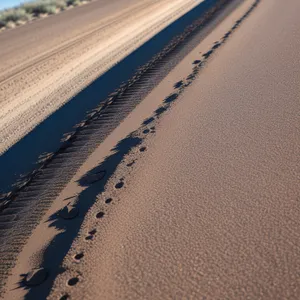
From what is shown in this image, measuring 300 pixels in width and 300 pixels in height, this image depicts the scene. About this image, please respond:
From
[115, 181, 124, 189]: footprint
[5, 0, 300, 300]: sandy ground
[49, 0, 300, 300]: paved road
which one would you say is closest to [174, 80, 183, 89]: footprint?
[5, 0, 300, 300]: sandy ground

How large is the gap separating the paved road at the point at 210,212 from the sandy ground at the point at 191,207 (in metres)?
0.01

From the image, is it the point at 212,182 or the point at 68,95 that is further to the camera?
the point at 68,95

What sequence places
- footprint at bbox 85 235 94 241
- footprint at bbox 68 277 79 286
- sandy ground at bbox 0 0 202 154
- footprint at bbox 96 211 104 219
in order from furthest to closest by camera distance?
sandy ground at bbox 0 0 202 154 < footprint at bbox 96 211 104 219 < footprint at bbox 85 235 94 241 < footprint at bbox 68 277 79 286

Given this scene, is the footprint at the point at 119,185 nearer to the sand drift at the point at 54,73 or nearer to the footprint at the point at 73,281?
the footprint at the point at 73,281

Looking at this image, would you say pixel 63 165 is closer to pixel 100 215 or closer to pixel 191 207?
pixel 100 215

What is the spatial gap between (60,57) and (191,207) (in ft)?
33.8

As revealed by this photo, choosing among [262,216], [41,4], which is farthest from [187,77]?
[41,4]

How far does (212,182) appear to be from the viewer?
4016mm

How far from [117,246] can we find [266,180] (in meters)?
1.56

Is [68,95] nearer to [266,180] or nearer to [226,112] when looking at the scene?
[226,112]

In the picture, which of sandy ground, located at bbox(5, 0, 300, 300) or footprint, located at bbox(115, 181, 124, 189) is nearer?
sandy ground, located at bbox(5, 0, 300, 300)

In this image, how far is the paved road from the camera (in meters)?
2.87

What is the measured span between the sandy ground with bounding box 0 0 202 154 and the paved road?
3.18 m

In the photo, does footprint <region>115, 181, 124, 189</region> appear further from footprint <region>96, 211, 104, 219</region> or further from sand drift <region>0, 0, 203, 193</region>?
sand drift <region>0, 0, 203, 193</region>
